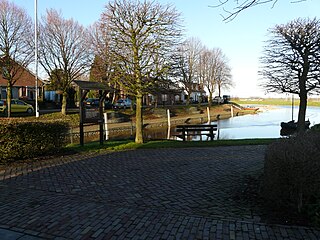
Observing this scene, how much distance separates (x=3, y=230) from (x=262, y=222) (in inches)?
145

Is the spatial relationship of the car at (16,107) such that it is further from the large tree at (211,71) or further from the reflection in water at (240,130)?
the large tree at (211,71)

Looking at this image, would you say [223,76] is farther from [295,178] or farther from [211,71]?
[295,178]

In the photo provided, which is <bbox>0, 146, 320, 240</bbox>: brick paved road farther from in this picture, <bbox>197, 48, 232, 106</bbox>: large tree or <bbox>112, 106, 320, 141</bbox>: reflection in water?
<bbox>197, 48, 232, 106</bbox>: large tree

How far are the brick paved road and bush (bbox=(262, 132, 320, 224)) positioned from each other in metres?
0.46

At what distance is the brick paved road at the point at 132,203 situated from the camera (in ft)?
12.8

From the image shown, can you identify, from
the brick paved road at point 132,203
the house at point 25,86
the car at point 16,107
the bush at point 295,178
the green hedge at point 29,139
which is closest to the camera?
the brick paved road at point 132,203

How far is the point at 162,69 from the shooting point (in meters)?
13.2

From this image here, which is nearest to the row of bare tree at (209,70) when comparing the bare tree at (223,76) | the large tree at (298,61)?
the bare tree at (223,76)

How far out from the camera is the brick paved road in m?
3.89

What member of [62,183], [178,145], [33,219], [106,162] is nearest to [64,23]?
[178,145]

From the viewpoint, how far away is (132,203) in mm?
5023

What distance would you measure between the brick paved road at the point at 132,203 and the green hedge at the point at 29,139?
3.70 feet

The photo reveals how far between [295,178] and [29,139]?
7.79 m

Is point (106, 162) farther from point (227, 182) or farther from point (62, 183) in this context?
point (227, 182)
